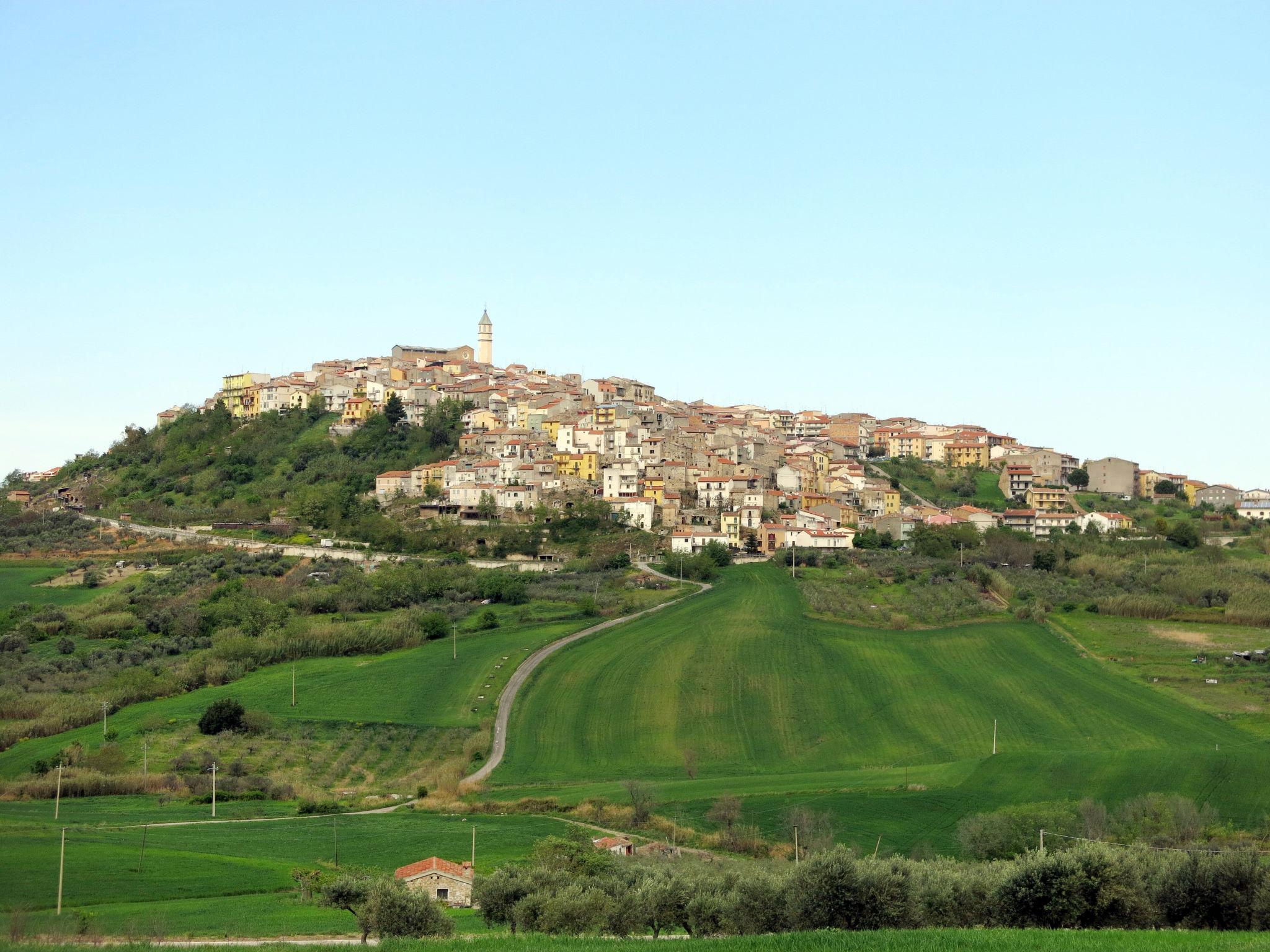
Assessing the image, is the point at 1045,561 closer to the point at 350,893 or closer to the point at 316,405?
the point at 316,405

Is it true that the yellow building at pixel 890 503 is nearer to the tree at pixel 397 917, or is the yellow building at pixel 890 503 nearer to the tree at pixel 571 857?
the tree at pixel 571 857

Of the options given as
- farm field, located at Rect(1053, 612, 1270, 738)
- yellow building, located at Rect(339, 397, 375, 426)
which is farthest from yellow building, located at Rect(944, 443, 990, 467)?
yellow building, located at Rect(339, 397, 375, 426)

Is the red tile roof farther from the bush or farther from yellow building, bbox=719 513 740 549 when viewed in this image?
yellow building, bbox=719 513 740 549

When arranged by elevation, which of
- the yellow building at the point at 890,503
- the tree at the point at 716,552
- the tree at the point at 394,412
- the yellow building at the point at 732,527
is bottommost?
the tree at the point at 716,552

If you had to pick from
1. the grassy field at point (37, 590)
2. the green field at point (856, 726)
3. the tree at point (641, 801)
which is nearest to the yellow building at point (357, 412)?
the grassy field at point (37, 590)

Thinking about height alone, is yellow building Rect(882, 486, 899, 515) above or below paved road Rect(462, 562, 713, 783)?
above
